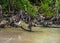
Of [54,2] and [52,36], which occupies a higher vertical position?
[54,2]

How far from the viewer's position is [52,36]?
1155 centimetres

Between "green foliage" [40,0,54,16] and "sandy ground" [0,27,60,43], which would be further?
"green foliage" [40,0,54,16]

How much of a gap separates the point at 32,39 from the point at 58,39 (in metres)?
1.13

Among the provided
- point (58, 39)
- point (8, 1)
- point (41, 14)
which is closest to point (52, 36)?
point (58, 39)

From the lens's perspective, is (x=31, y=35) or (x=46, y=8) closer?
(x=31, y=35)

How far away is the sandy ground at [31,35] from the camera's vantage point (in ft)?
35.0

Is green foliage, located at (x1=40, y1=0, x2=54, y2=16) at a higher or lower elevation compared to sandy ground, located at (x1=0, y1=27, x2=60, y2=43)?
higher

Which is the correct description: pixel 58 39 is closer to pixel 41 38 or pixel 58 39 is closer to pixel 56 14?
pixel 41 38

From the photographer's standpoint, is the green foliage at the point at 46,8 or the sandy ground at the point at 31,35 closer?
the sandy ground at the point at 31,35

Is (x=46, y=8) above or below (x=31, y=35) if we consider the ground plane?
above

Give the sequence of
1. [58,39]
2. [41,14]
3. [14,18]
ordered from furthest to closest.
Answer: [41,14], [14,18], [58,39]

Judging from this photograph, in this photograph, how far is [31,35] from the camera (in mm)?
11750

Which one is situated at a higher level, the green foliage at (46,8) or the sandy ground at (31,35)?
the green foliage at (46,8)

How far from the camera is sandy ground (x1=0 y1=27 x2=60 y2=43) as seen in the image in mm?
10672
